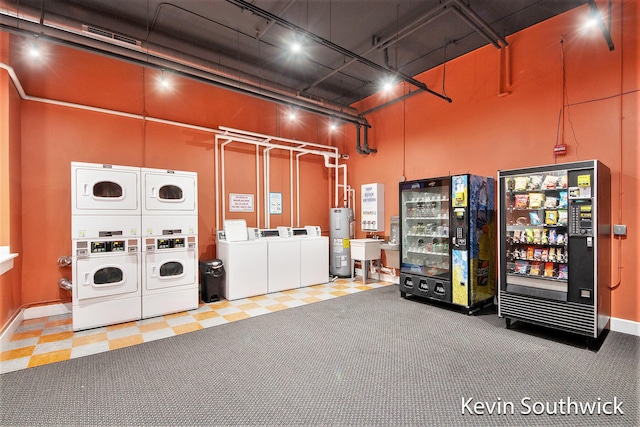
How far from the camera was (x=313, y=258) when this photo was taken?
6.39 metres

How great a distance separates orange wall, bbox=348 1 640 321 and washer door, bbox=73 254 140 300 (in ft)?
16.3

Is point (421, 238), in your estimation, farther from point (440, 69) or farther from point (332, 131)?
point (332, 131)

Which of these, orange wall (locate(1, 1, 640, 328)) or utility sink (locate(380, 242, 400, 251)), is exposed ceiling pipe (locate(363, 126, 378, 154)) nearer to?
orange wall (locate(1, 1, 640, 328))

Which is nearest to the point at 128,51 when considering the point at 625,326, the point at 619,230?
the point at 619,230

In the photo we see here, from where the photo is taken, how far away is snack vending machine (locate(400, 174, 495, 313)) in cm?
450

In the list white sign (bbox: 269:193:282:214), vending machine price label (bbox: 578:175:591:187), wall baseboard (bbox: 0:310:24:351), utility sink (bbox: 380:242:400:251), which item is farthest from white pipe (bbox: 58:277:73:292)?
vending machine price label (bbox: 578:175:591:187)

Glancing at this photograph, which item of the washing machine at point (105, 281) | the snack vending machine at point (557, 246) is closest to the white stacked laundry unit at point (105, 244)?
the washing machine at point (105, 281)

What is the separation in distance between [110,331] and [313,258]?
11.9 feet

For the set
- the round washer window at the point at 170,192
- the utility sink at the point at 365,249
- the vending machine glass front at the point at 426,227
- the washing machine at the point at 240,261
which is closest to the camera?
the round washer window at the point at 170,192

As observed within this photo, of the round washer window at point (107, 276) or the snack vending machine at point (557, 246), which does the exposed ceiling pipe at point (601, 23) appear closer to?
the snack vending machine at point (557, 246)

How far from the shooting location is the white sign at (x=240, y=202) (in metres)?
6.21

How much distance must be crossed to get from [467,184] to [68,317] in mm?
6207

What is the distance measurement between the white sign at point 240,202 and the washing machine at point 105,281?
2120 millimetres

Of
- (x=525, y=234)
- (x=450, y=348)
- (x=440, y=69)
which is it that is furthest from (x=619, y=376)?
(x=440, y=69)
